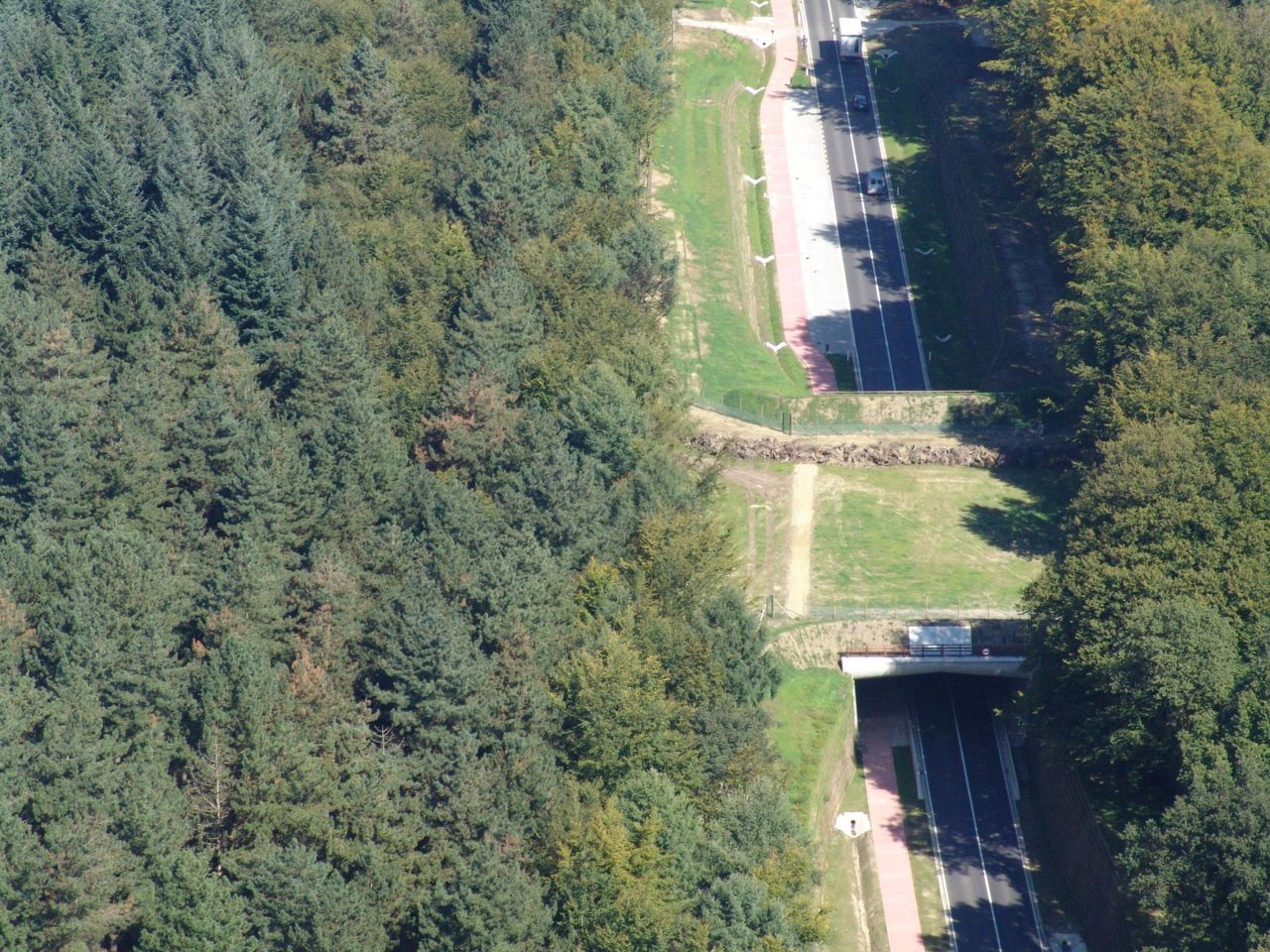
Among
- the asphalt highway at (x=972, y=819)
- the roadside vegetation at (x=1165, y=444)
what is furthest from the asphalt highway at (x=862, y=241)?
the asphalt highway at (x=972, y=819)

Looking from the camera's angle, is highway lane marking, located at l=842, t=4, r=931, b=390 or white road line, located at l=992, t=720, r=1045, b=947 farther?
highway lane marking, located at l=842, t=4, r=931, b=390

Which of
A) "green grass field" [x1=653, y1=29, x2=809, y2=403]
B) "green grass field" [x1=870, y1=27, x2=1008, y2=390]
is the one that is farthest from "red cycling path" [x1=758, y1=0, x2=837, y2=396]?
"green grass field" [x1=870, y1=27, x2=1008, y2=390]

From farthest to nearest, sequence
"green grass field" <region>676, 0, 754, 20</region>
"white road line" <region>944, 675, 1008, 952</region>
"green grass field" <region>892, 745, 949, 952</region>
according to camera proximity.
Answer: "green grass field" <region>676, 0, 754, 20</region> < "white road line" <region>944, 675, 1008, 952</region> < "green grass field" <region>892, 745, 949, 952</region>

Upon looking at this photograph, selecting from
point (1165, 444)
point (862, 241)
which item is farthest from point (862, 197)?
point (1165, 444)

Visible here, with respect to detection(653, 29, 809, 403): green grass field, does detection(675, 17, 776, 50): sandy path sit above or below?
above

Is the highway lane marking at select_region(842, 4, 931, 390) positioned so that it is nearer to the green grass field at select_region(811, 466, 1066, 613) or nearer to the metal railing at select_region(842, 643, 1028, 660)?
the green grass field at select_region(811, 466, 1066, 613)

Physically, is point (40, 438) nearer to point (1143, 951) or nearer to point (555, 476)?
point (555, 476)

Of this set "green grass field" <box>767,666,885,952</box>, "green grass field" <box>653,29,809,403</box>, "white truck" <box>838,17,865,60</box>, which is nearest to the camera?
"green grass field" <box>767,666,885,952</box>

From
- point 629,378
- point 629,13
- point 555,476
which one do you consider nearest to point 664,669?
point 555,476
